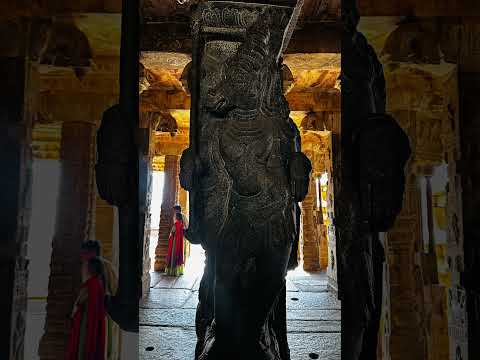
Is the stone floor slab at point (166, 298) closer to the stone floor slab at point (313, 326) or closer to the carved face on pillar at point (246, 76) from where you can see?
the stone floor slab at point (313, 326)

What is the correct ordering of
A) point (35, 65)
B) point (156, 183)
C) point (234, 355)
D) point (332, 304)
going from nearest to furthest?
point (234, 355) < point (35, 65) < point (332, 304) < point (156, 183)

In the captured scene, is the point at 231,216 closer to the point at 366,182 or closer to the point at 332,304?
the point at 366,182

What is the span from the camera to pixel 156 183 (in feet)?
36.9

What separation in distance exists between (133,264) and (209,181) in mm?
582

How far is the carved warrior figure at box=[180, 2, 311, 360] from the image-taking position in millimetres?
1712

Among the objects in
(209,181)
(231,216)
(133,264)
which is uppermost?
(209,181)

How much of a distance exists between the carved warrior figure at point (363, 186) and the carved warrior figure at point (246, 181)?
0.27m

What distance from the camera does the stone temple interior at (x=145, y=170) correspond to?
10.6ft

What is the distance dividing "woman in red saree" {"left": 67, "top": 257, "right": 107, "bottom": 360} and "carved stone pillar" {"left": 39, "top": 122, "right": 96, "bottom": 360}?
0.19 meters

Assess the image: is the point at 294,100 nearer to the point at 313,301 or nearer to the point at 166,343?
the point at 313,301

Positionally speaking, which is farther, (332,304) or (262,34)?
(332,304)

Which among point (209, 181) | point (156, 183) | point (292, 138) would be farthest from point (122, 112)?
point (156, 183)

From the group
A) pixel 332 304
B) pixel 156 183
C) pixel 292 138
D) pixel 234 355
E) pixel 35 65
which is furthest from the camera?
pixel 156 183

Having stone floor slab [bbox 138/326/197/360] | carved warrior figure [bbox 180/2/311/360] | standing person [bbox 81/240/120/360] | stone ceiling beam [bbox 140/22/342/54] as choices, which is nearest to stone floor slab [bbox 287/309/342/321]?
stone floor slab [bbox 138/326/197/360]
